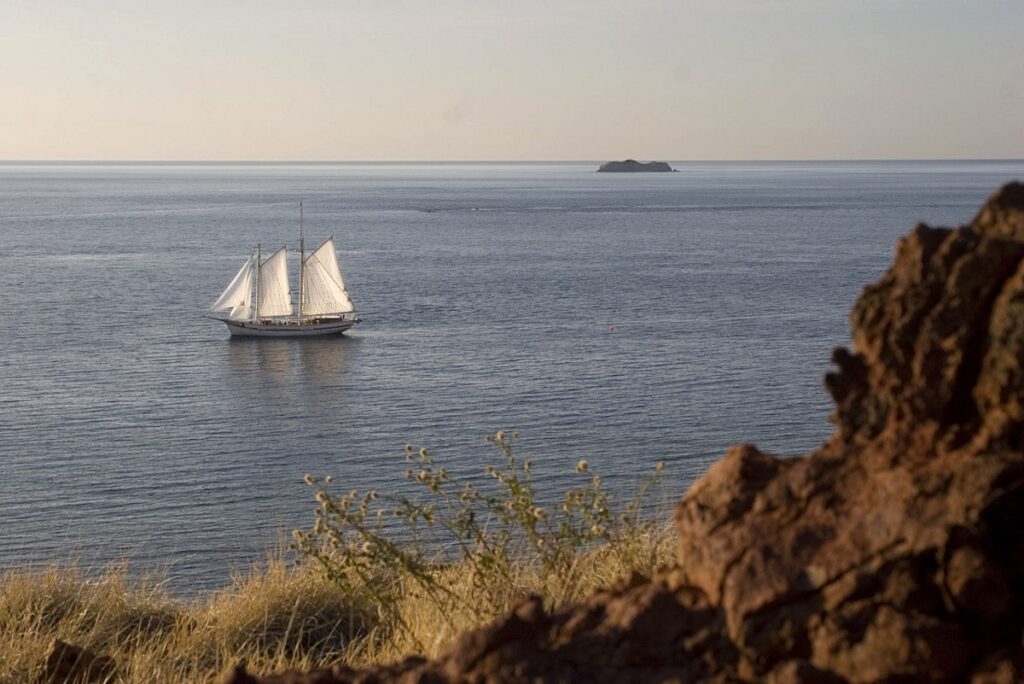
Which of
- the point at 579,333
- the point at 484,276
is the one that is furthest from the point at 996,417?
the point at 484,276

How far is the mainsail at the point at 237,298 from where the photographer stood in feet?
268

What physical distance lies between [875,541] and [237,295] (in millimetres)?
82067

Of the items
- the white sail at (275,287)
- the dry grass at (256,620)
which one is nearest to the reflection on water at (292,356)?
the white sail at (275,287)

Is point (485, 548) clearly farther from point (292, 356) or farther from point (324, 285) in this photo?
point (324, 285)

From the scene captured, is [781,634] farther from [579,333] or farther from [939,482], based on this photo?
[579,333]

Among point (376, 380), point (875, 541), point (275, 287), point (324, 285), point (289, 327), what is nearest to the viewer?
point (875, 541)

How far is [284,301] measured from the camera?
3474 inches

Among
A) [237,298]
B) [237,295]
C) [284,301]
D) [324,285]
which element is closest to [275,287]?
[284,301]

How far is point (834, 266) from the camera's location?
10481 cm

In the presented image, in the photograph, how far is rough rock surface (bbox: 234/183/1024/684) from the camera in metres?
2.94

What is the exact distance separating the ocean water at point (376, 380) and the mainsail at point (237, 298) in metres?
1.54

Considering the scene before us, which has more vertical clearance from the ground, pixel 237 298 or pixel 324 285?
pixel 324 285

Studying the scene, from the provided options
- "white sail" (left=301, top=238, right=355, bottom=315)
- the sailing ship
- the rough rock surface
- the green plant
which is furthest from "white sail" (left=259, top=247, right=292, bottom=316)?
the rough rock surface

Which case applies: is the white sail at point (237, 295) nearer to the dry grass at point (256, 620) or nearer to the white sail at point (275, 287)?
the white sail at point (275, 287)
